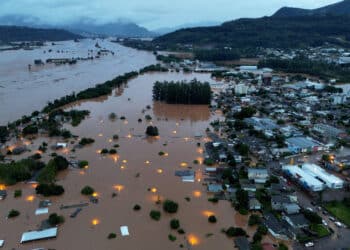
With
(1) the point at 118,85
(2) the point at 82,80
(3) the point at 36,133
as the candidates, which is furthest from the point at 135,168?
(2) the point at 82,80

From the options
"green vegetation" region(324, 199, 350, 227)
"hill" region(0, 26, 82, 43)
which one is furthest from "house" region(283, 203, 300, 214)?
"hill" region(0, 26, 82, 43)

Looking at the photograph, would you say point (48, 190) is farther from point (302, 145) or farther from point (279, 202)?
point (302, 145)

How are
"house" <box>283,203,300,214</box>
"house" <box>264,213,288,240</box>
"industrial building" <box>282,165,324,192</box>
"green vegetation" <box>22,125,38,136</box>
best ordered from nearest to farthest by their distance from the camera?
"house" <box>264,213,288,240</box> → "house" <box>283,203,300,214</box> → "industrial building" <box>282,165,324,192</box> → "green vegetation" <box>22,125,38,136</box>

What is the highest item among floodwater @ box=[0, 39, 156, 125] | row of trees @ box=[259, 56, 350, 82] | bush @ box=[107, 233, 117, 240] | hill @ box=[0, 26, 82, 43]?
hill @ box=[0, 26, 82, 43]

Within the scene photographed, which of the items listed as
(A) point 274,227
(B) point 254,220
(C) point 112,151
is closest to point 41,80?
(C) point 112,151

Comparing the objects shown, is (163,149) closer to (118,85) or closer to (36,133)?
(36,133)

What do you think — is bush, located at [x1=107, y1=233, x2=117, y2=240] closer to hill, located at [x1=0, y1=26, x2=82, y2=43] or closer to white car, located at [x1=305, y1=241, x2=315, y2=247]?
white car, located at [x1=305, y1=241, x2=315, y2=247]
